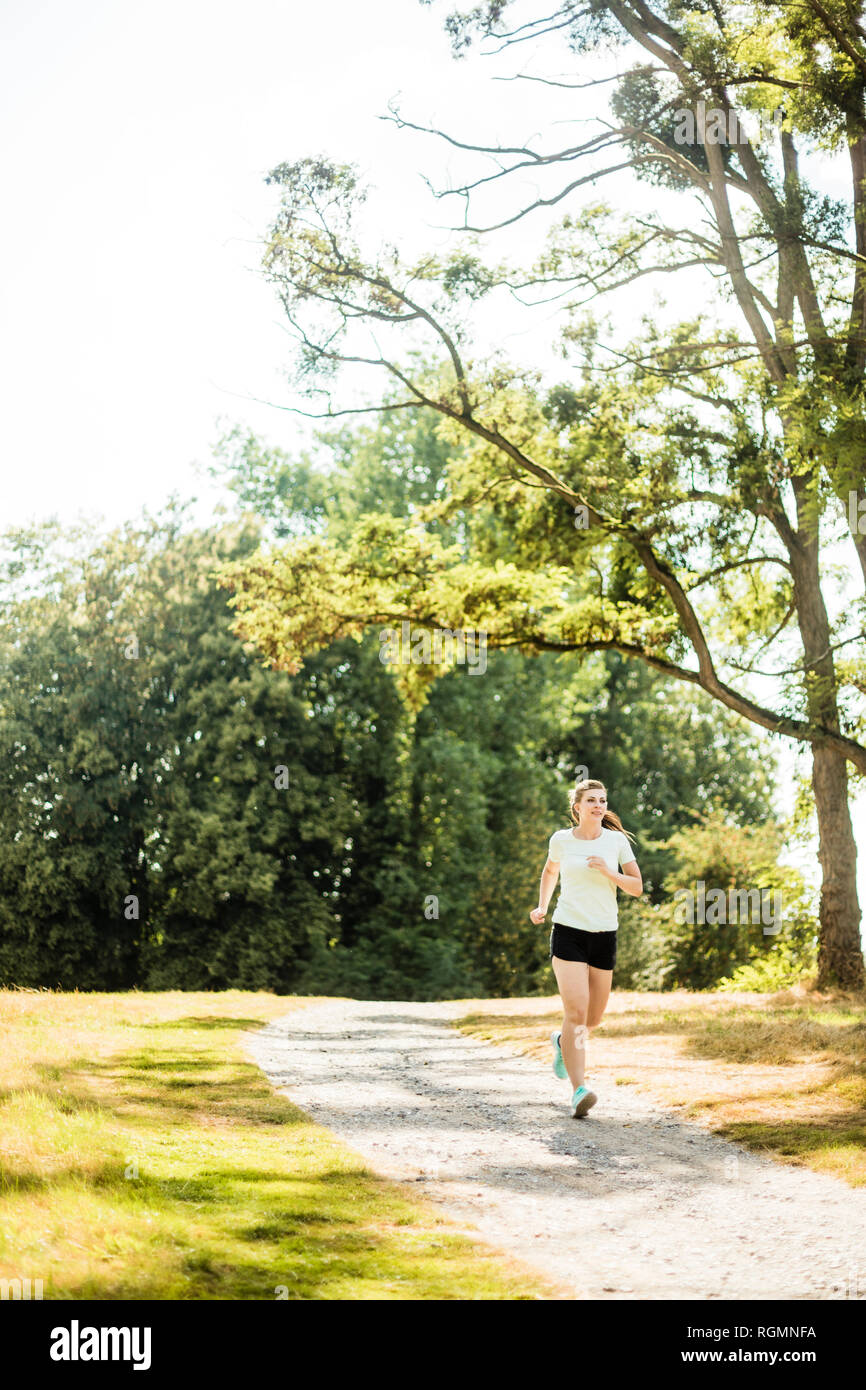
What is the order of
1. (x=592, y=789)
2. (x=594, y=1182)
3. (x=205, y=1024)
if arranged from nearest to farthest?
1. (x=594, y=1182)
2. (x=592, y=789)
3. (x=205, y=1024)

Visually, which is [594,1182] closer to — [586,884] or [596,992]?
[596,992]

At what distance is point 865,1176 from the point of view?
6.79m

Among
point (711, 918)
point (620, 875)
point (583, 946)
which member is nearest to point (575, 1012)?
point (583, 946)

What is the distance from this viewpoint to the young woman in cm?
819

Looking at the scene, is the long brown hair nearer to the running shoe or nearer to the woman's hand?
the woman's hand

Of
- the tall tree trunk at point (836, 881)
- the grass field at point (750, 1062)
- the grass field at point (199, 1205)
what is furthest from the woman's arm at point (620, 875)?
the tall tree trunk at point (836, 881)

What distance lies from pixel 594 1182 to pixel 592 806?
2.62m

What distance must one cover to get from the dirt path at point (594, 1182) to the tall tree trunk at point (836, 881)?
8382 mm

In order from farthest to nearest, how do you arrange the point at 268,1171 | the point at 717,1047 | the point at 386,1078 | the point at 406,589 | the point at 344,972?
the point at 344,972 → the point at 406,589 → the point at 717,1047 → the point at 386,1078 → the point at 268,1171

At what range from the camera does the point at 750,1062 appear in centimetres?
1111

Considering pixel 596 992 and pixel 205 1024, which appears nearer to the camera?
pixel 596 992
